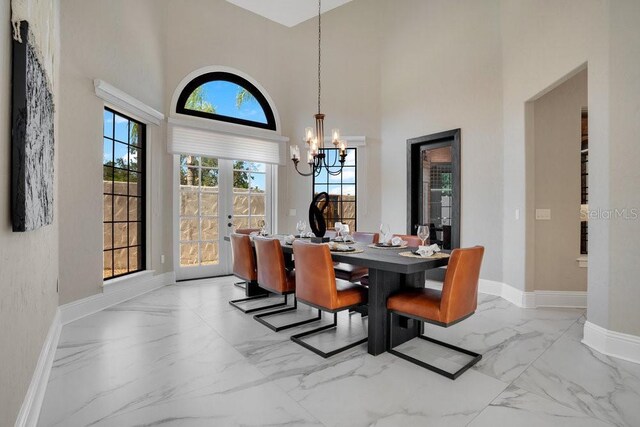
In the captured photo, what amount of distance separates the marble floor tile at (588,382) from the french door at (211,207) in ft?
14.7

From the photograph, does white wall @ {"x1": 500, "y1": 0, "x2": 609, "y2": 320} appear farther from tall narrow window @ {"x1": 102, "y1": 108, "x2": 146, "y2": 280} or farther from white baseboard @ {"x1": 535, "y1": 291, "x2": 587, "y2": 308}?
tall narrow window @ {"x1": 102, "y1": 108, "x2": 146, "y2": 280}

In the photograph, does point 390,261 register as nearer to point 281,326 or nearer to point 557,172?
point 281,326

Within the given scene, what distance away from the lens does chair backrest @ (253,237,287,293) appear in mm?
3109

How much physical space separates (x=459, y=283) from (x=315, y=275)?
3.41ft

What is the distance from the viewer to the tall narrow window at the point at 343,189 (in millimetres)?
5824

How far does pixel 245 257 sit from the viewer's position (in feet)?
12.1

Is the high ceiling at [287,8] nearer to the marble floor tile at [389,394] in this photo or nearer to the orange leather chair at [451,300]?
the orange leather chair at [451,300]

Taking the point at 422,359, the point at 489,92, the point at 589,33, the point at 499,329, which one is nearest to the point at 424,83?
the point at 489,92

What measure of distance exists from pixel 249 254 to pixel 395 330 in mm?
1771

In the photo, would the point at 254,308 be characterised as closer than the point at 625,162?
No

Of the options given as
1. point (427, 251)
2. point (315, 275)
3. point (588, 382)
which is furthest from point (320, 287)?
point (588, 382)

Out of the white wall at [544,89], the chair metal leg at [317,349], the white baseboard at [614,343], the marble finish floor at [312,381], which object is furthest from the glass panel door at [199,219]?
the white baseboard at [614,343]

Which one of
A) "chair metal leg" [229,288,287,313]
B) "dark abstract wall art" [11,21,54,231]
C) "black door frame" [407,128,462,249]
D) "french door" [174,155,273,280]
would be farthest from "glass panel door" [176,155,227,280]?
"dark abstract wall art" [11,21,54,231]

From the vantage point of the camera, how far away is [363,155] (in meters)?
5.75
